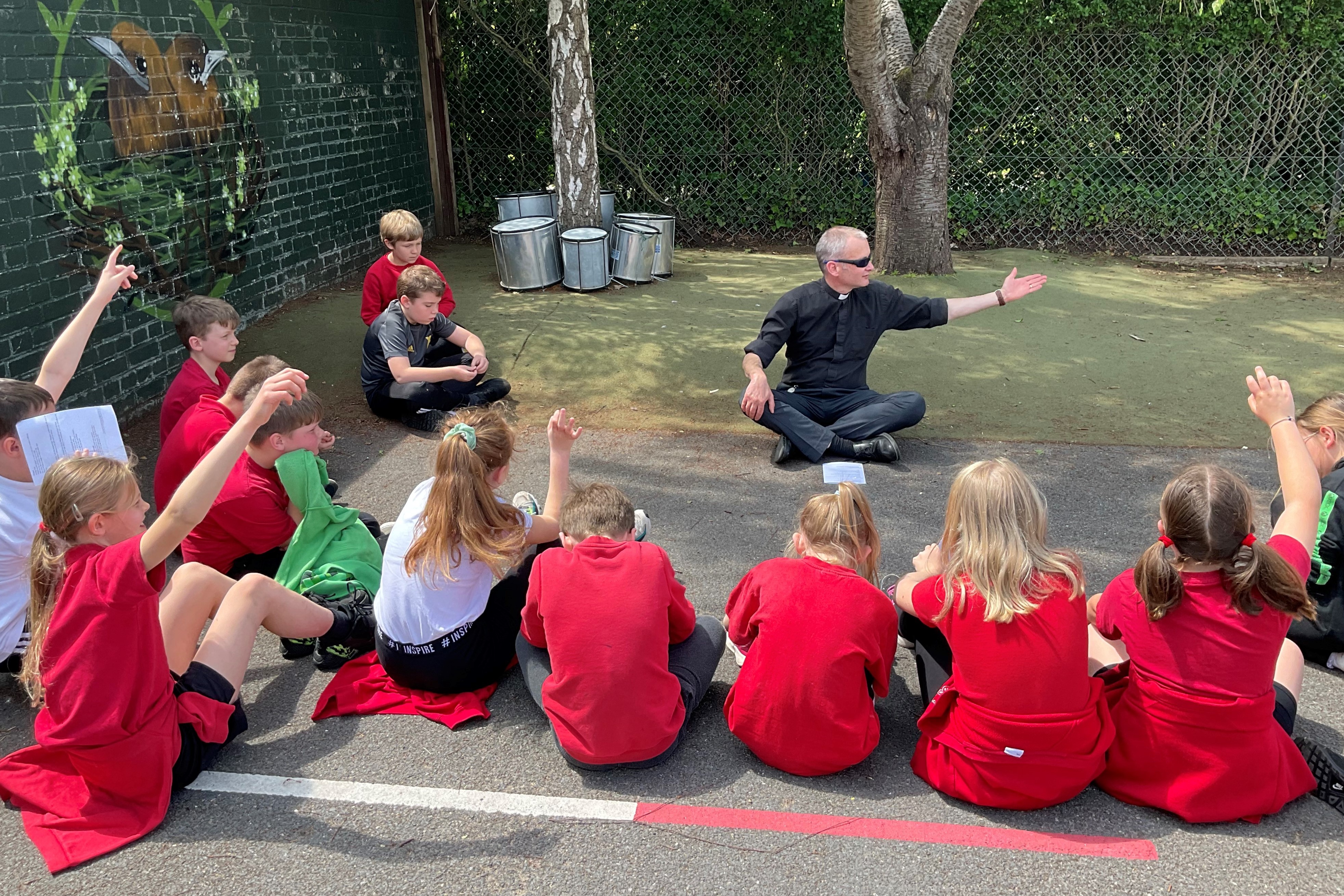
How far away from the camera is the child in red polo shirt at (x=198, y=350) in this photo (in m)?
5.23

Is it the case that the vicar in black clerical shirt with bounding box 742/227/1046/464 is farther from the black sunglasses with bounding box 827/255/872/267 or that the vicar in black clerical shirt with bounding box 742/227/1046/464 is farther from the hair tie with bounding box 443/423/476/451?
the hair tie with bounding box 443/423/476/451

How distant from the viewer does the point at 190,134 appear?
796 centimetres

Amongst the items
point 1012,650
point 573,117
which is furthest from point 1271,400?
point 573,117

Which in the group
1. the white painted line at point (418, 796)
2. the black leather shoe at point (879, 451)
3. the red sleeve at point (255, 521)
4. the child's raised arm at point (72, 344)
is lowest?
the white painted line at point (418, 796)

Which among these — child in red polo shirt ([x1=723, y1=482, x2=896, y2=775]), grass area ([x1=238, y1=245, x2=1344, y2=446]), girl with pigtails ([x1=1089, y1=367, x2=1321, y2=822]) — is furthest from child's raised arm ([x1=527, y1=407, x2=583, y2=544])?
grass area ([x1=238, y1=245, x2=1344, y2=446])

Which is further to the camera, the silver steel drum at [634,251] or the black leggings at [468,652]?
the silver steel drum at [634,251]

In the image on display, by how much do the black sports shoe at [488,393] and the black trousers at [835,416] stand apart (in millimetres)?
1928

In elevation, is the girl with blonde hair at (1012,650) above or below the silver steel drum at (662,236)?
below

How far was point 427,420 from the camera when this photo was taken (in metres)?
6.83

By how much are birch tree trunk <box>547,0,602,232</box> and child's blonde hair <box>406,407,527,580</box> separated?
708 centimetres

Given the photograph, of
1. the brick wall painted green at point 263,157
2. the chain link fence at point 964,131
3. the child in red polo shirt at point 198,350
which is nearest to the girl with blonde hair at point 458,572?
the child in red polo shirt at point 198,350

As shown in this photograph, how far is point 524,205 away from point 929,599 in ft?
29.5

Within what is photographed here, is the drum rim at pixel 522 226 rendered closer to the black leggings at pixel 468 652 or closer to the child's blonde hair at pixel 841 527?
the black leggings at pixel 468 652

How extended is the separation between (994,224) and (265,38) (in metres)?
7.65
